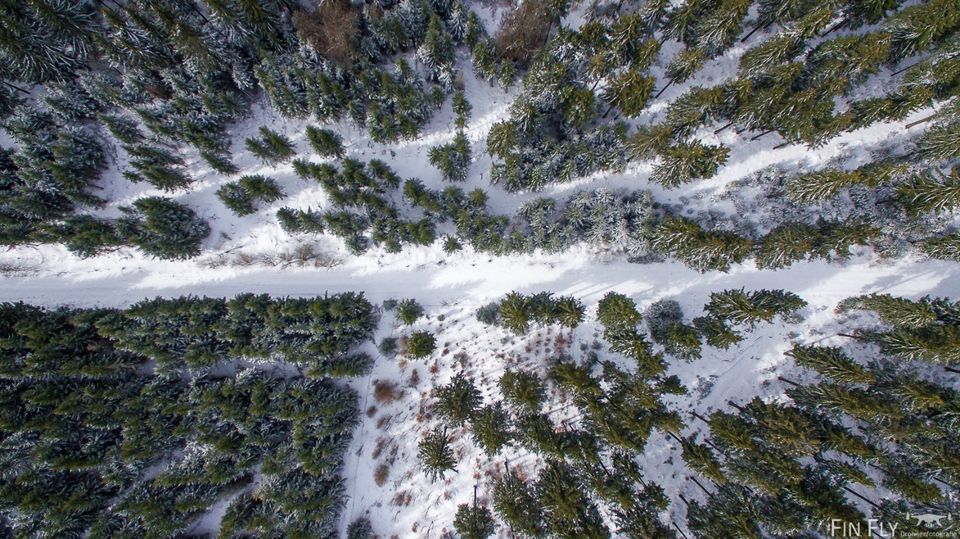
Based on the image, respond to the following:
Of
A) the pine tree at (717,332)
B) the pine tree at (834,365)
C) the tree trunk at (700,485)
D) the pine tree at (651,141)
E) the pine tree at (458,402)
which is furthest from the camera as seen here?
the tree trunk at (700,485)

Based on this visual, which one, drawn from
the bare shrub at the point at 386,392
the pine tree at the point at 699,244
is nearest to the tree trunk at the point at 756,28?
the pine tree at the point at 699,244

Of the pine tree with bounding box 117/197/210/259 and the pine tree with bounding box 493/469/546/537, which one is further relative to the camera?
the pine tree with bounding box 117/197/210/259

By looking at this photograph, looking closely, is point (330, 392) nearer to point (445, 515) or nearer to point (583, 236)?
point (445, 515)

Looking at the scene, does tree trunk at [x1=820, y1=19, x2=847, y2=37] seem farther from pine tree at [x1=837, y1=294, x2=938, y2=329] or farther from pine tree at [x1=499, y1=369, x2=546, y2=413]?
pine tree at [x1=499, y1=369, x2=546, y2=413]

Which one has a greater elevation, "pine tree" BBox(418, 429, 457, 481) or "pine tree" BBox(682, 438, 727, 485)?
"pine tree" BBox(418, 429, 457, 481)

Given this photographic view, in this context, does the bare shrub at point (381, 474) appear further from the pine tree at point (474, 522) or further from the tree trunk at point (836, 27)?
the tree trunk at point (836, 27)

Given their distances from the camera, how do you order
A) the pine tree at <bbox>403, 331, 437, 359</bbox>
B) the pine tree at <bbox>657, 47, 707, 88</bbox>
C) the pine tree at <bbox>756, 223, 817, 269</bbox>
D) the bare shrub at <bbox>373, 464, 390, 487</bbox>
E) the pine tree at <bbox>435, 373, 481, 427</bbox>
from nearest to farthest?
the pine tree at <bbox>756, 223, 817, 269</bbox>, the pine tree at <bbox>435, 373, 481, 427</bbox>, the pine tree at <bbox>657, 47, 707, 88</bbox>, the pine tree at <bbox>403, 331, 437, 359</bbox>, the bare shrub at <bbox>373, 464, 390, 487</bbox>

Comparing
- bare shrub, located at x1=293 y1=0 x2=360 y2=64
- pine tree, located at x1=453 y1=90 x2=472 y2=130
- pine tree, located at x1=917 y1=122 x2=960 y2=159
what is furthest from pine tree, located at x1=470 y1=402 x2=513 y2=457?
pine tree, located at x1=917 y1=122 x2=960 y2=159
